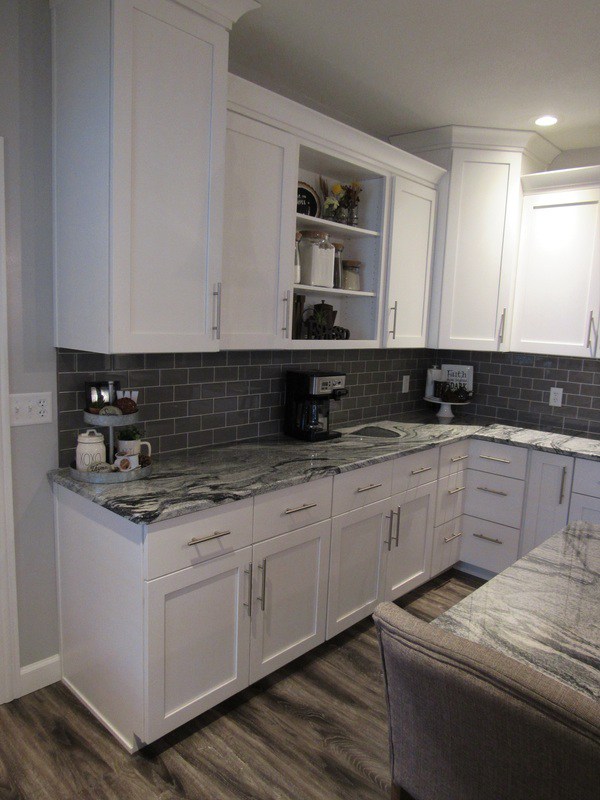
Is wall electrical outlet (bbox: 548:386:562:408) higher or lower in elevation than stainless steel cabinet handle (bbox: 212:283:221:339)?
lower

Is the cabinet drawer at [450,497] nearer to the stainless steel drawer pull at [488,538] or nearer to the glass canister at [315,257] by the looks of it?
the stainless steel drawer pull at [488,538]

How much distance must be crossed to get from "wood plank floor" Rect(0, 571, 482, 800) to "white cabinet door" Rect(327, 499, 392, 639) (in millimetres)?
307

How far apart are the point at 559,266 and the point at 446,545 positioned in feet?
5.86

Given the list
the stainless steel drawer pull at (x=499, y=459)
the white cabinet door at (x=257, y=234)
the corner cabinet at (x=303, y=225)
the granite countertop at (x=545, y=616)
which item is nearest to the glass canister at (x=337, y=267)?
the corner cabinet at (x=303, y=225)

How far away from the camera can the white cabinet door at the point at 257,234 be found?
2281 mm

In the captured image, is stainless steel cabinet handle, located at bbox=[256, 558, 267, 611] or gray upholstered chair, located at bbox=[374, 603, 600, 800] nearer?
gray upholstered chair, located at bbox=[374, 603, 600, 800]

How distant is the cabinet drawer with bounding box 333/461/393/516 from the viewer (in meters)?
2.46

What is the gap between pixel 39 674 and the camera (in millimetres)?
2232

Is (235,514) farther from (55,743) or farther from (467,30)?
(467,30)

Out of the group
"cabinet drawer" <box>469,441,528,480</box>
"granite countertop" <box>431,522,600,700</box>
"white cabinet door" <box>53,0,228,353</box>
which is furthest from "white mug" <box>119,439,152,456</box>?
"cabinet drawer" <box>469,441,528,480</box>

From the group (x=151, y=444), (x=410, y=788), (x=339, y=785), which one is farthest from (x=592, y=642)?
(x=151, y=444)

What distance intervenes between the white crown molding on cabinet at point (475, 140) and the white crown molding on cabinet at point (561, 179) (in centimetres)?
17

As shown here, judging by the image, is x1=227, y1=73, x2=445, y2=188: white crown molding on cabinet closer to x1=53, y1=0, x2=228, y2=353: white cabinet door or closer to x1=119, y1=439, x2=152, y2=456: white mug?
x1=53, y1=0, x2=228, y2=353: white cabinet door

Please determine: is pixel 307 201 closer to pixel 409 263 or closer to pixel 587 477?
pixel 409 263
